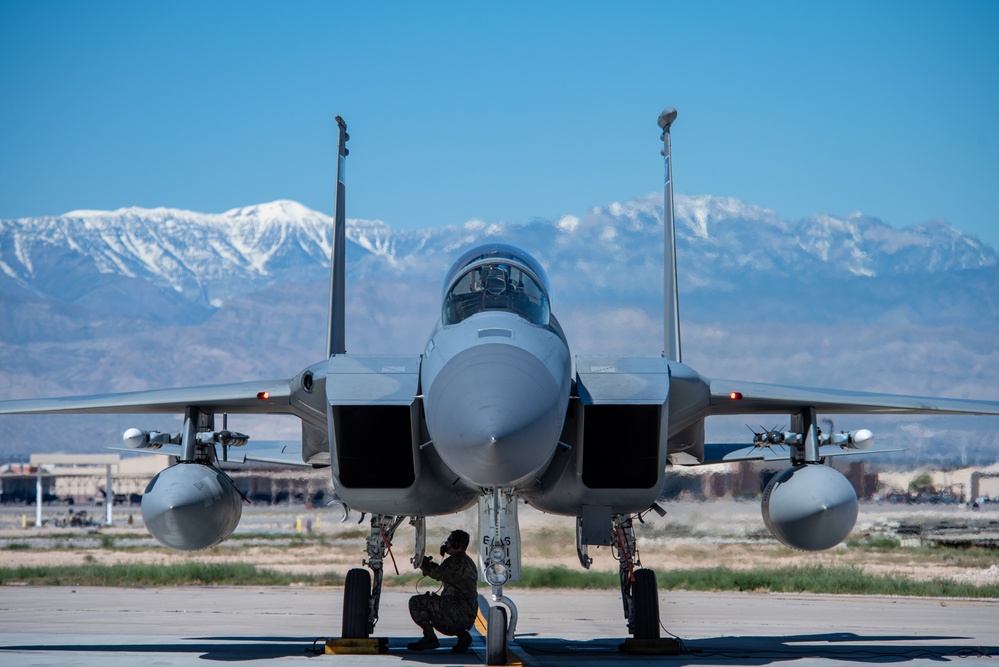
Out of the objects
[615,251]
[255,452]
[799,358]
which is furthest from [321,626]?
[615,251]

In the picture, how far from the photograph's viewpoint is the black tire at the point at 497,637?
8711 mm

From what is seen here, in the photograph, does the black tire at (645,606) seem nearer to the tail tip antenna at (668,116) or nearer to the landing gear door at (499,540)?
the landing gear door at (499,540)

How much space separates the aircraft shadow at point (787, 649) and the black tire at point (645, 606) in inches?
11.5

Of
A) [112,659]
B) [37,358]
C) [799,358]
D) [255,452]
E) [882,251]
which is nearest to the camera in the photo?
[112,659]

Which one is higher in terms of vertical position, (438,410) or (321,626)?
(438,410)

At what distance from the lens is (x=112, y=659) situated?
9.92m

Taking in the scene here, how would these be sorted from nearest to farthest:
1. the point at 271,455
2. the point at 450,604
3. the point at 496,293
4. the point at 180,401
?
the point at 496,293
the point at 450,604
the point at 180,401
the point at 271,455

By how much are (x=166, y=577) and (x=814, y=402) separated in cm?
1439

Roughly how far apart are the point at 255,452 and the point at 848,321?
131079mm

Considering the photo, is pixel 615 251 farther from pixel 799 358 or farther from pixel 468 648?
pixel 468 648

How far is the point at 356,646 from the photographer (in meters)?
10.8

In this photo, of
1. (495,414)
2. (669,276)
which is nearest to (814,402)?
(669,276)

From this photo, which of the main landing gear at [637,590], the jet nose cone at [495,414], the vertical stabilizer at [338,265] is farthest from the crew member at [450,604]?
the vertical stabilizer at [338,265]

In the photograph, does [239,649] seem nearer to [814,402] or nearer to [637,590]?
[637,590]
